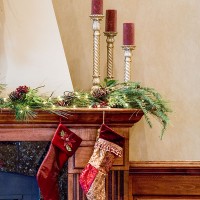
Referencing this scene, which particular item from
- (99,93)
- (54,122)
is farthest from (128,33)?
(54,122)

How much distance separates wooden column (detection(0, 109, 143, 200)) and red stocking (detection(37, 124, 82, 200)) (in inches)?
1.8

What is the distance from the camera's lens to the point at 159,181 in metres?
3.26

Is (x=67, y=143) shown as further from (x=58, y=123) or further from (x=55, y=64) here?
(x=55, y=64)

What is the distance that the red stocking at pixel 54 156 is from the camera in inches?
107

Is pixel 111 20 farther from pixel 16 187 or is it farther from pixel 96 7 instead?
pixel 16 187

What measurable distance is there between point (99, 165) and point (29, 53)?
70 centimetres

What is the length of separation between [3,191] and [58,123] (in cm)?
50

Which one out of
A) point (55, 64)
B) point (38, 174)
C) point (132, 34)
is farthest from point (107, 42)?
point (38, 174)

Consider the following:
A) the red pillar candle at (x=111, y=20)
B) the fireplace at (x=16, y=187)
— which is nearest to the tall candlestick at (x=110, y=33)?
the red pillar candle at (x=111, y=20)

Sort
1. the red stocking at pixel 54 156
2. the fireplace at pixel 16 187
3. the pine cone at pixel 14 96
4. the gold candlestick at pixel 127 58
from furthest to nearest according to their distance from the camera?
the gold candlestick at pixel 127 58 → the fireplace at pixel 16 187 → the red stocking at pixel 54 156 → the pine cone at pixel 14 96

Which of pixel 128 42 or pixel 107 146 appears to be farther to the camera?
pixel 128 42

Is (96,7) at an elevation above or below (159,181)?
above

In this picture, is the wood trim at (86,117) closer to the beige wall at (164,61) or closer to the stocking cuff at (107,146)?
the stocking cuff at (107,146)

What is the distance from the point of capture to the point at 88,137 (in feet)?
9.14
